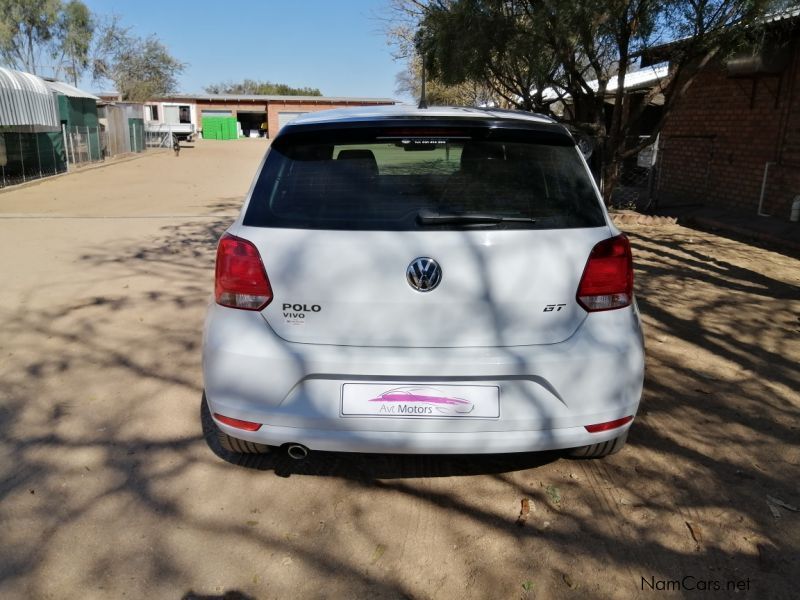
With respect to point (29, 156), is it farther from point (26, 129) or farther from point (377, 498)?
point (377, 498)

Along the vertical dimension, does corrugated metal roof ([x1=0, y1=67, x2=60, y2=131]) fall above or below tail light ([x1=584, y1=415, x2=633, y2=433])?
above

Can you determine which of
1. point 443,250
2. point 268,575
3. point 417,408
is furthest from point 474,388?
point 268,575

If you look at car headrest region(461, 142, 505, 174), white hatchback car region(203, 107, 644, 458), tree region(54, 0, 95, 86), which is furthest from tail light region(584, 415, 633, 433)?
tree region(54, 0, 95, 86)

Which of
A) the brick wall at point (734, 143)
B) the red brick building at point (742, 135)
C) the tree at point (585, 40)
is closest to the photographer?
the tree at point (585, 40)

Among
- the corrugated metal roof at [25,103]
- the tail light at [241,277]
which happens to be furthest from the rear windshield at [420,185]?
the corrugated metal roof at [25,103]

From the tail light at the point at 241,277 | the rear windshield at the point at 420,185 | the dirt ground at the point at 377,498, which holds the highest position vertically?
the rear windshield at the point at 420,185

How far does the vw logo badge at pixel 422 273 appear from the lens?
2613 millimetres

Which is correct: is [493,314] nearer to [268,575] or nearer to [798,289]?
[268,575]

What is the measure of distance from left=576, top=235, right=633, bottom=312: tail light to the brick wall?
355 inches

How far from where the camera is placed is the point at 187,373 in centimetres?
446

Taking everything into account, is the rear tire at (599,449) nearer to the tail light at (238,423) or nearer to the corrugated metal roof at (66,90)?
the tail light at (238,423)

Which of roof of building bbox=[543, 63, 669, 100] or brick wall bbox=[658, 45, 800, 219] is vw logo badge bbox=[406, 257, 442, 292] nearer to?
brick wall bbox=[658, 45, 800, 219]

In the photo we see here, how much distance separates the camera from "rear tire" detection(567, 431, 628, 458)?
299 centimetres

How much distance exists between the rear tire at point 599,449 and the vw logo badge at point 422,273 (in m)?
1.07
